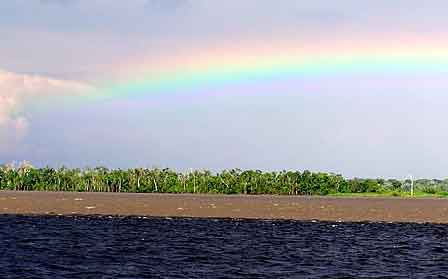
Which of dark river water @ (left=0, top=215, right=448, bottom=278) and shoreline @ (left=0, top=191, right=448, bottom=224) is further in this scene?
shoreline @ (left=0, top=191, right=448, bottom=224)

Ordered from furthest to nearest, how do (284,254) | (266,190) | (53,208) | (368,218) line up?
1. (266,190)
2. (53,208)
3. (368,218)
4. (284,254)

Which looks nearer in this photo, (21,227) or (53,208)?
(21,227)

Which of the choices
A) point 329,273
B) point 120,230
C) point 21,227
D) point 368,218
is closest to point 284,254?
point 329,273

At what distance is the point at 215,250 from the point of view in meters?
55.1

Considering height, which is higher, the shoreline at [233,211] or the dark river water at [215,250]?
the shoreline at [233,211]

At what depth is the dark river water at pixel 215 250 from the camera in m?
43.3

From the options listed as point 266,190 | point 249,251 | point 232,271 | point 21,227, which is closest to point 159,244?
point 249,251

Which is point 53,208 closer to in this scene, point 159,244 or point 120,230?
point 120,230

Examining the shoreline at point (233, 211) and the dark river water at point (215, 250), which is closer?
the dark river water at point (215, 250)

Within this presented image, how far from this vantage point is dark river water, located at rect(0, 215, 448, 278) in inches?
1705

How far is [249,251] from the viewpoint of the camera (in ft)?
180

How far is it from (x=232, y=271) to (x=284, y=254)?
11094 mm

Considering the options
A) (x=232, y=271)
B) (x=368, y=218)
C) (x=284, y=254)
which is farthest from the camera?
(x=368, y=218)

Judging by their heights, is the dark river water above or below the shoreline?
below
